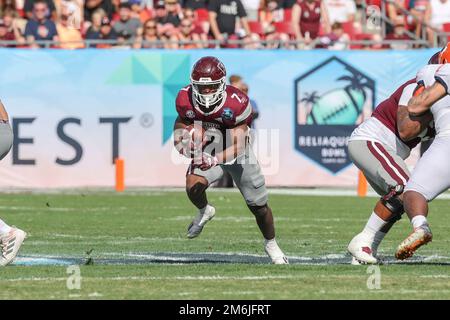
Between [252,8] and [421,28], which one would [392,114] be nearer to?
[421,28]

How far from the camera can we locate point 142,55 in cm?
1811

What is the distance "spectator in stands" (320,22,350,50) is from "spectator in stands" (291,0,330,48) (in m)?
0.25

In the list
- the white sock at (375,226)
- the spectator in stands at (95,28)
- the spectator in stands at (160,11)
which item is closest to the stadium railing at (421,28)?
the spectator in stands at (160,11)

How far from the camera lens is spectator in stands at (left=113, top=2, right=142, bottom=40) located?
18.8 m

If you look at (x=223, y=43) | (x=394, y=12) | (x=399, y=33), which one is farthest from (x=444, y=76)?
(x=394, y=12)

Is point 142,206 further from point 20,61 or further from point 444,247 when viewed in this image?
point 444,247

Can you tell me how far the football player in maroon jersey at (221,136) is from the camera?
28.8 ft

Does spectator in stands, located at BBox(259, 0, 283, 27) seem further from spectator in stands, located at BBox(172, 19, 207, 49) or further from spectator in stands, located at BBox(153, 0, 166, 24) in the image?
spectator in stands, located at BBox(153, 0, 166, 24)

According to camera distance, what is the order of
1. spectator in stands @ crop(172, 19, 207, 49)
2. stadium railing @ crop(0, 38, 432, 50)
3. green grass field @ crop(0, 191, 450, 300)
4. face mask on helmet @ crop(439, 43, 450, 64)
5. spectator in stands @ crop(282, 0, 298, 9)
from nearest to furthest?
1. green grass field @ crop(0, 191, 450, 300)
2. face mask on helmet @ crop(439, 43, 450, 64)
3. stadium railing @ crop(0, 38, 432, 50)
4. spectator in stands @ crop(172, 19, 207, 49)
5. spectator in stands @ crop(282, 0, 298, 9)

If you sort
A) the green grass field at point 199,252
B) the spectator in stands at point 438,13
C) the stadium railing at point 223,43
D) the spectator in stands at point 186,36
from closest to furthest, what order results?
the green grass field at point 199,252
the stadium railing at point 223,43
the spectator in stands at point 186,36
the spectator in stands at point 438,13

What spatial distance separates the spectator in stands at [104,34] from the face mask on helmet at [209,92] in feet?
32.8

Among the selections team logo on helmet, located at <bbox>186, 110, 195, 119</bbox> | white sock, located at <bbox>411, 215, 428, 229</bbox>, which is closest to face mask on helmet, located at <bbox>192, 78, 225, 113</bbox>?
team logo on helmet, located at <bbox>186, 110, 195, 119</bbox>

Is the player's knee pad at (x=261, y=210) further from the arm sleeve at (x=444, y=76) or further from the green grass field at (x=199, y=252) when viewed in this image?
the arm sleeve at (x=444, y=76)
